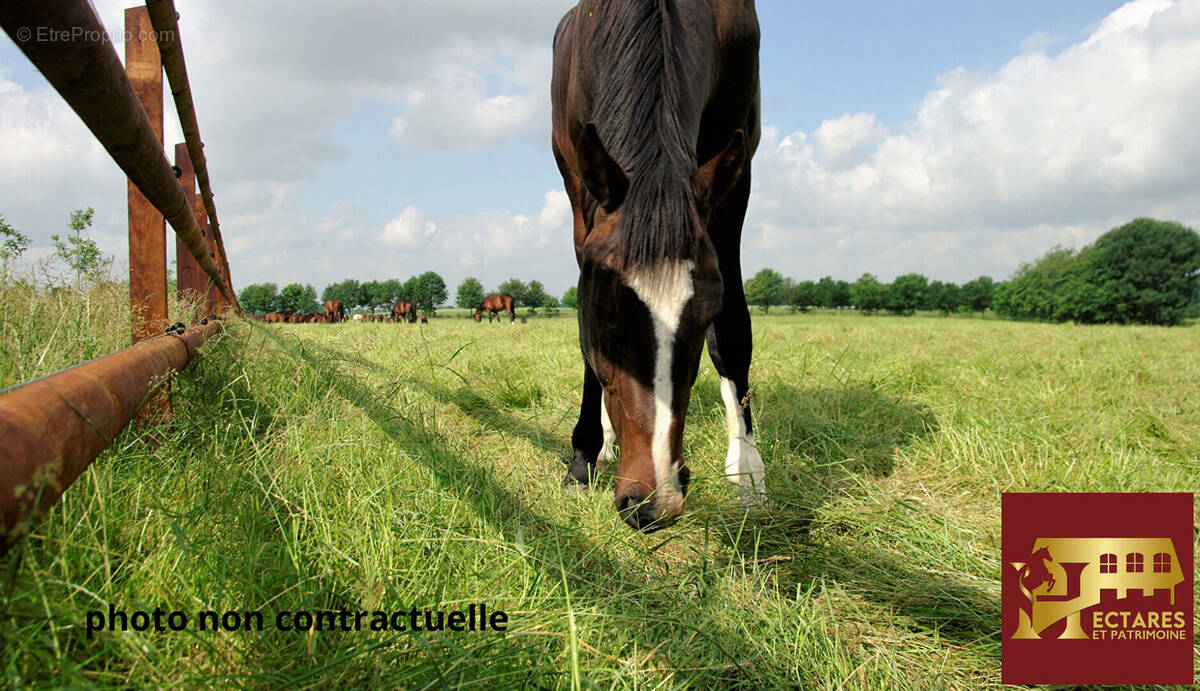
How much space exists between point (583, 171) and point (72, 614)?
1555 millimetres

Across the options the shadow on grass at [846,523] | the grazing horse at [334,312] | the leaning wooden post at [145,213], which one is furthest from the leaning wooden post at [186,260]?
the grazing horse at [334,312]

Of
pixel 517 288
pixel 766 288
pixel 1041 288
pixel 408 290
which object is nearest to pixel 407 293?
pixel 408 290

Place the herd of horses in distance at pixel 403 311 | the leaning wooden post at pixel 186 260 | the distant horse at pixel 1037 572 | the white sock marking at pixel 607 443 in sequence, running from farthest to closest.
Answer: the herd of horses in distance at pixel 403 311
the leaning wooden post at pixel 186 260
the white sock marking at pixel 607 443
the distant horse at pixel 1037 572

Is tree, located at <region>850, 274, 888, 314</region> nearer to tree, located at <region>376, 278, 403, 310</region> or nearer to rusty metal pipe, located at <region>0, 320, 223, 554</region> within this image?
tree, located at <region>376, 278, 403, 310</region>

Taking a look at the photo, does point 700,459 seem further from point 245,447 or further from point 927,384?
point 927,384

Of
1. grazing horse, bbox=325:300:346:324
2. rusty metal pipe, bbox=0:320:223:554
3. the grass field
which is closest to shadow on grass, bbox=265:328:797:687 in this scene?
the grass field

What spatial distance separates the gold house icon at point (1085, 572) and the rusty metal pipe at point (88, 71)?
2586 millimetres

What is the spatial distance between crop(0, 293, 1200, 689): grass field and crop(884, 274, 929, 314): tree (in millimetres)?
93176

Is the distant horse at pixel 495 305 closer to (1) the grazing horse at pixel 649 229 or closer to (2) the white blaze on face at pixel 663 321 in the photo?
(1) the grazing horse at pixel 649 229

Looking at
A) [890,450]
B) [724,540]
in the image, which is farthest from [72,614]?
[890,450]

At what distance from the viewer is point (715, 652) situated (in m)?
1.25

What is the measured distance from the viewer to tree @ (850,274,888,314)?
85.9 metres

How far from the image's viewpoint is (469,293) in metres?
88.9

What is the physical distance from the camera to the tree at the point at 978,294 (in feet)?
274
